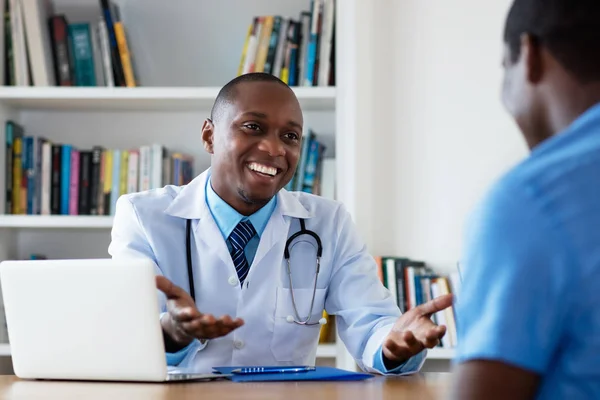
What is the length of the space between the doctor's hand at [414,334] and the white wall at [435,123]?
1.32 metres

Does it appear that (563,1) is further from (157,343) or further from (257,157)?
(257,157)

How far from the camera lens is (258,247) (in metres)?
1.87

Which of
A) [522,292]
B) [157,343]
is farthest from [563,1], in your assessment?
[157,343]

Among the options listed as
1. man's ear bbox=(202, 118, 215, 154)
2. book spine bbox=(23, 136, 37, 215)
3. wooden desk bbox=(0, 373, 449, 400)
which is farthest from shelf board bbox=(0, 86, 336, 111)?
wooden desk bbox=(0, 373, 449, 400)

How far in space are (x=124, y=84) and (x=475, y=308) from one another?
2516 mm

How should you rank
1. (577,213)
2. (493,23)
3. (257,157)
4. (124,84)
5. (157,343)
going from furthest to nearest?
1. (124,84)
2. (493,23)
3. (257,157)
4. (157,343)
5. (577,213)

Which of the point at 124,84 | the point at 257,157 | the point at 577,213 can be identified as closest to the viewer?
the point at 577,213

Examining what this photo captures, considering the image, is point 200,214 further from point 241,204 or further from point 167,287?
point 167,287

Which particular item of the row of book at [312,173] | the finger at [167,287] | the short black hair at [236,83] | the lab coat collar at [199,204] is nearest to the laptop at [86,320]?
the finger at [167,287]

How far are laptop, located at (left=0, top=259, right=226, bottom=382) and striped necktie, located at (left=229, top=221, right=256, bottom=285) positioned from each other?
420 mm

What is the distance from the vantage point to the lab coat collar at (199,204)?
1909 millimetres

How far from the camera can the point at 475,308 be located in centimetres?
66

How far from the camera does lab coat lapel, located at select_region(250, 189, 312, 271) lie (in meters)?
1.87

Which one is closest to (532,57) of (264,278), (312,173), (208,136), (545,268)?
(545,268)
